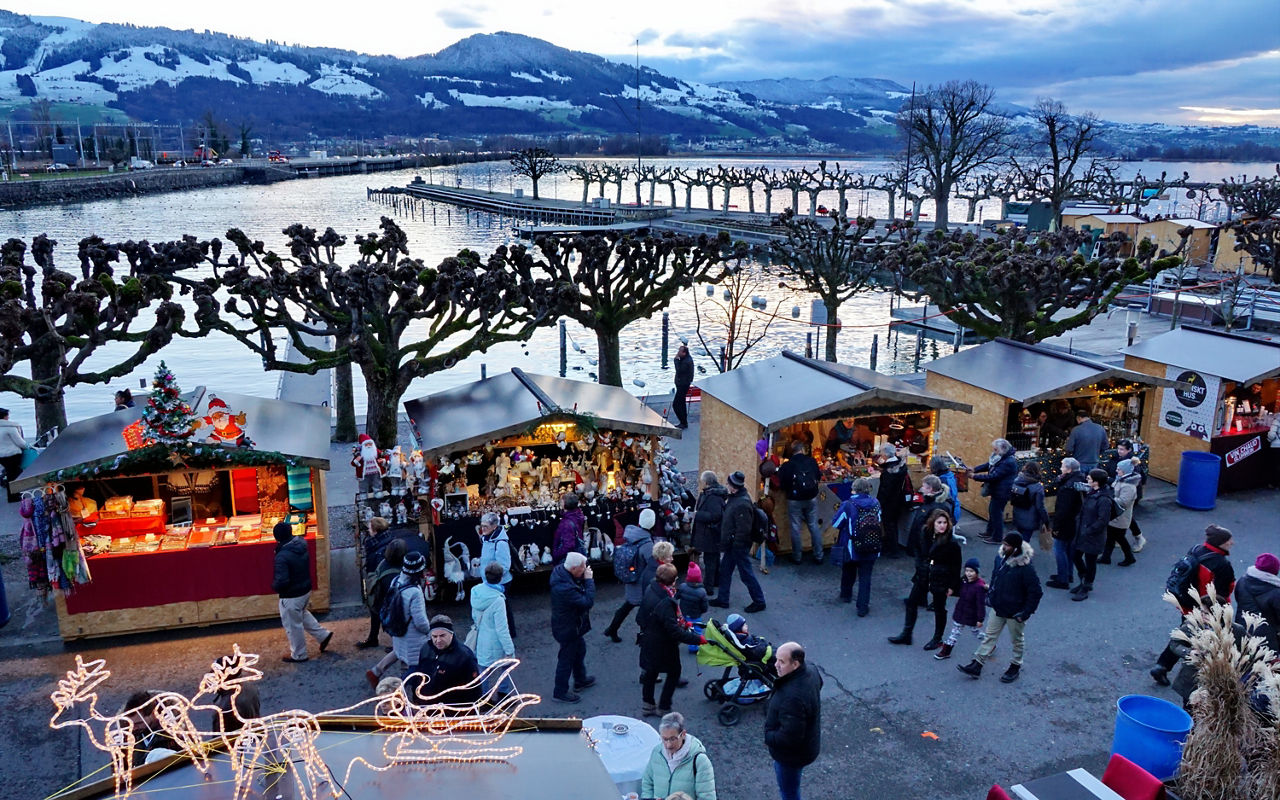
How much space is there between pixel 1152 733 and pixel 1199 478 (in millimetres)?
7956

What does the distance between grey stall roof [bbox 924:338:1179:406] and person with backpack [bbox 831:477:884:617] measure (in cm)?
369

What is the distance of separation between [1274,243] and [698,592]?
30.5m

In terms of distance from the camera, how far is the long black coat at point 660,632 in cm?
715

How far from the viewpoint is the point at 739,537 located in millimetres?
9203

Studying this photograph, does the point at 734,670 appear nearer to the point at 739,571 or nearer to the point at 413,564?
the point at 739,571

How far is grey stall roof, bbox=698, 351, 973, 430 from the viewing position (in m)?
10.8

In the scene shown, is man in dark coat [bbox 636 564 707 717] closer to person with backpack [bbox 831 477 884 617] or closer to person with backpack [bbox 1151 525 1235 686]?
person with backpack [bbox 831 477 884 617]

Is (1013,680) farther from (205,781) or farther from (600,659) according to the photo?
(205,781)

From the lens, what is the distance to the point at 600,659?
8.61 metres

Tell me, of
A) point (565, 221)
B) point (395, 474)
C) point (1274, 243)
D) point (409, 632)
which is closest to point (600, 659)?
point (409, 632)

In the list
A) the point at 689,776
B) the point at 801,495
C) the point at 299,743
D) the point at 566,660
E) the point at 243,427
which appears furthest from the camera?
the point at 801,495

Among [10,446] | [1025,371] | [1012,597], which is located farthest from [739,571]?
[10,446]

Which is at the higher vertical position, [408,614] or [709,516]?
[709,516]

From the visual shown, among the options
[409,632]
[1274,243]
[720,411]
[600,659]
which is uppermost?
[1274,243]
